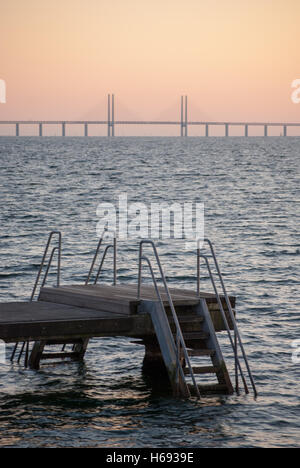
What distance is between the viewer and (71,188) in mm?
72125

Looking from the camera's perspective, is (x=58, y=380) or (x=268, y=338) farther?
(x=268, y=338)

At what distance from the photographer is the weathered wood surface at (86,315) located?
14.9 meters

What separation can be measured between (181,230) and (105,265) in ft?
42.3

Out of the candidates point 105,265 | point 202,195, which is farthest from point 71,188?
point 105,265

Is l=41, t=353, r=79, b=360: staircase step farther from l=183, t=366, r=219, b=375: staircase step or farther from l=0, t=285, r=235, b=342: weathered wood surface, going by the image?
l=183, t=366, r=219, b=375: staircase step

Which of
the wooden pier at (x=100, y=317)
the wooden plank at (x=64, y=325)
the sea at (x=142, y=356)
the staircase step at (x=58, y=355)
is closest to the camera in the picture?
the sea at (x=142, y=356)

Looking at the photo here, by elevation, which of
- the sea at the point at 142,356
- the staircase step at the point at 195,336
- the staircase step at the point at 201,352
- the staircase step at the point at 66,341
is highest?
the staircase step at the point at 195,336

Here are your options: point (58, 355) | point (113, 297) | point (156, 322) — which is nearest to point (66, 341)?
point (58, 355)

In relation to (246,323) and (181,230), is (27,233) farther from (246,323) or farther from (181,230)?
(246,323)

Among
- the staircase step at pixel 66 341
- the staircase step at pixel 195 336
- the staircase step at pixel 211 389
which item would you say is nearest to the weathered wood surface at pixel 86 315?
the staircase step at pixel 195 336

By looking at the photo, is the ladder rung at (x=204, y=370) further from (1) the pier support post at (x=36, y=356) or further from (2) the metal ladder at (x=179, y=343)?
(1) the pier support post at (x=36, y=356)

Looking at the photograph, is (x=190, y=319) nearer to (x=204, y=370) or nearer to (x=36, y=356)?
(x=204, y=370)

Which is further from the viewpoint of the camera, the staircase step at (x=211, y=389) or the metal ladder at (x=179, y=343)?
the staircase step at (x=211, y=389)

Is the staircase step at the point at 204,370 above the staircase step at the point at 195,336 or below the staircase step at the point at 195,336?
below
